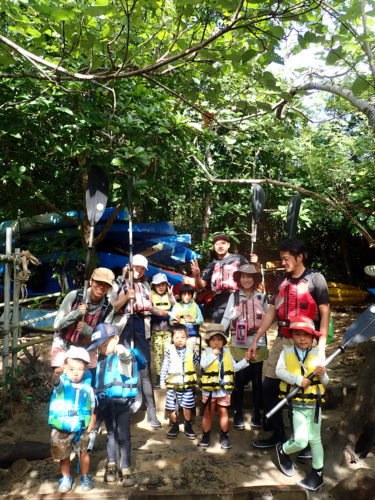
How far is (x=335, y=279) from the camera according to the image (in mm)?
13086

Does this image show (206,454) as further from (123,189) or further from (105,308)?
(123,189)

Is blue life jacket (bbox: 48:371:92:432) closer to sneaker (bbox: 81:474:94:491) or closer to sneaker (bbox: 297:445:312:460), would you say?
sneaker (bbox: 81:474:94:491)

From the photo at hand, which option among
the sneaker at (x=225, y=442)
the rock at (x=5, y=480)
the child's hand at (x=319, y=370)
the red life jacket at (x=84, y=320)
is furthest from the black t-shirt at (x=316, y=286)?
the rock at (x=5, y=480)

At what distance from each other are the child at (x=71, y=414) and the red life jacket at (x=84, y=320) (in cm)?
16

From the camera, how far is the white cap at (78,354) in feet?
10.2

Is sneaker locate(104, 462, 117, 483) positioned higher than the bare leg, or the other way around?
the bare leg

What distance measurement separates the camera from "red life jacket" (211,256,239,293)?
4531 millimetres

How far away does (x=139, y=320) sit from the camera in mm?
4426

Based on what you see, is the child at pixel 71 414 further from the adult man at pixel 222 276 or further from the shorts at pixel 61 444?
the adult man at pixel 222 276

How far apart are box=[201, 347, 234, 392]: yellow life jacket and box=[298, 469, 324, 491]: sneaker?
1.01m

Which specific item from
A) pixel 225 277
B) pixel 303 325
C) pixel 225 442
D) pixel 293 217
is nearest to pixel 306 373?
pixel 303 325

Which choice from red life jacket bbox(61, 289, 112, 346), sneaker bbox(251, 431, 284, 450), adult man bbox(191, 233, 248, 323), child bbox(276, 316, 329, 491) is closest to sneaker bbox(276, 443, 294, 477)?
child bbox(276, 316, 329, 491)

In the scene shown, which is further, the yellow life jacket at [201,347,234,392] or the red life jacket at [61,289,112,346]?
the yellow life jacket at [201,347,234,392]

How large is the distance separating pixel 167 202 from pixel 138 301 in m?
7.56
